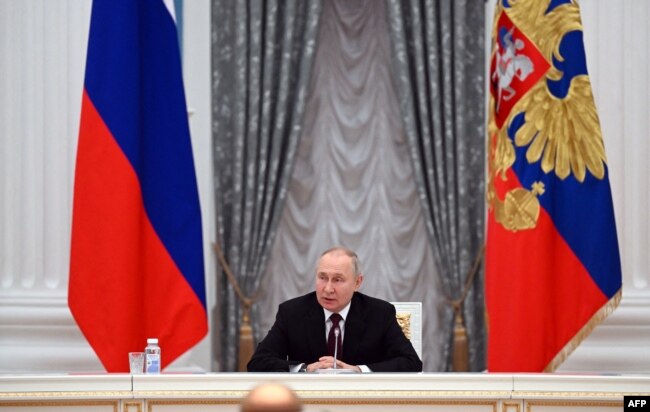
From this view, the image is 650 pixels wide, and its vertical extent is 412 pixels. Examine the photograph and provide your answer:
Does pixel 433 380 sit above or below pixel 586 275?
below

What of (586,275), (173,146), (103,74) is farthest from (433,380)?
(103,74)

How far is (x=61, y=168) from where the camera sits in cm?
638

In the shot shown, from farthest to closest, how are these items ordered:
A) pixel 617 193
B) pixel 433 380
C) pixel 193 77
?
pixel 193 77 → pixel 617 193 → pixel 433 380

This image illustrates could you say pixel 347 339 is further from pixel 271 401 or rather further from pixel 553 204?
pixel 271 401

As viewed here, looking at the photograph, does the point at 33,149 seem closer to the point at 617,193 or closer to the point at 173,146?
the point at 173,146

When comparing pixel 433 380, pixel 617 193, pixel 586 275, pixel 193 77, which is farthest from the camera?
pixel 193 77

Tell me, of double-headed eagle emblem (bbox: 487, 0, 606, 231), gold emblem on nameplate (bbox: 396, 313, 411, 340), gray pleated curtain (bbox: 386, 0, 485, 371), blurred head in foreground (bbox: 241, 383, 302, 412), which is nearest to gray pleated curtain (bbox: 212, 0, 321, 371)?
gray pleated curtain (bbox: 386, 0, 485, 371)

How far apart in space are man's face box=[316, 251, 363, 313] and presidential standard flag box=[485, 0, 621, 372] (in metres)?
1.17

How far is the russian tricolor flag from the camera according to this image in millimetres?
5191

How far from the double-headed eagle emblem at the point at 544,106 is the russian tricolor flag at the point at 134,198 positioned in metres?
1.68

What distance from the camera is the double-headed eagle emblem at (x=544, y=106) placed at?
206 inches

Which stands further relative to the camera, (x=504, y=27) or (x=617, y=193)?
(x=617, y=193)

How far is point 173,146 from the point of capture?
17.4 feet

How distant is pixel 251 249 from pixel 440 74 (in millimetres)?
1756
